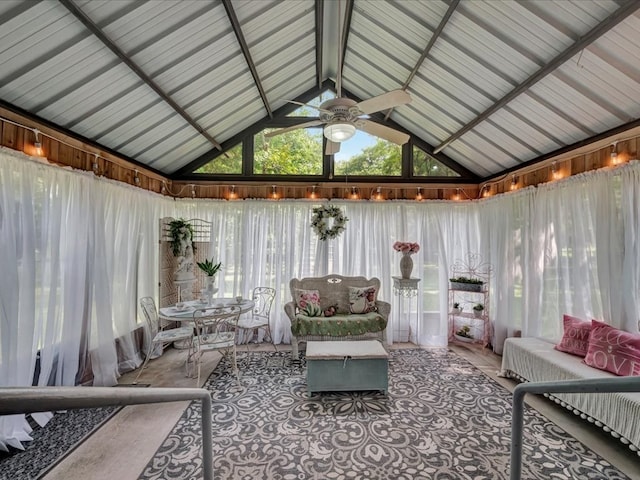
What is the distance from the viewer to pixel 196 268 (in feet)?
17.4

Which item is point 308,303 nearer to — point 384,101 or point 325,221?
point 325,221

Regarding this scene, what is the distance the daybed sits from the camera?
2383mm

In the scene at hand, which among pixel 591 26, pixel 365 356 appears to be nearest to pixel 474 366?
pixel 365 356

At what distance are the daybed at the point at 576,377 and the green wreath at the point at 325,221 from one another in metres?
2.95

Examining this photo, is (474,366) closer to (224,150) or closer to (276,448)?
(276,448)

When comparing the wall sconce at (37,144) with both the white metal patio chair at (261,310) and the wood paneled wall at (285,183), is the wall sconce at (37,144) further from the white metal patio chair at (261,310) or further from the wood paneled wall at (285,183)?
the white metal patio chair at (261,310)

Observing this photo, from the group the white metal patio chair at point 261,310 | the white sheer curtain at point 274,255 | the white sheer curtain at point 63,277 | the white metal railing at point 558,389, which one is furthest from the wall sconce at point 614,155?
the white sheer curtain at point 63,277

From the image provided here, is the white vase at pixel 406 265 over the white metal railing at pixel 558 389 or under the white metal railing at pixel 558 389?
over

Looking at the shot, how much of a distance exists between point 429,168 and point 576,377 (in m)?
3.87

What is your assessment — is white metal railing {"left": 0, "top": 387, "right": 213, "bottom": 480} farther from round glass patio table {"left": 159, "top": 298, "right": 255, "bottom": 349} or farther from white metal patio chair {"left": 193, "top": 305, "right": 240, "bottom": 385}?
round glass patio table {"left": 159, "top": 298, "right": 255, "bottom": 349}

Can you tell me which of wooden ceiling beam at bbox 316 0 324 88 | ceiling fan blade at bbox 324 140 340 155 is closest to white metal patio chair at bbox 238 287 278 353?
ceiling fan blade at bbox 324 140 340 155

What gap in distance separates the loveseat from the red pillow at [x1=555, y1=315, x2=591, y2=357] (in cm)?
219

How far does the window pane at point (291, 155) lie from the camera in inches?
216

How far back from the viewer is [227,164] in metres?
5.50
